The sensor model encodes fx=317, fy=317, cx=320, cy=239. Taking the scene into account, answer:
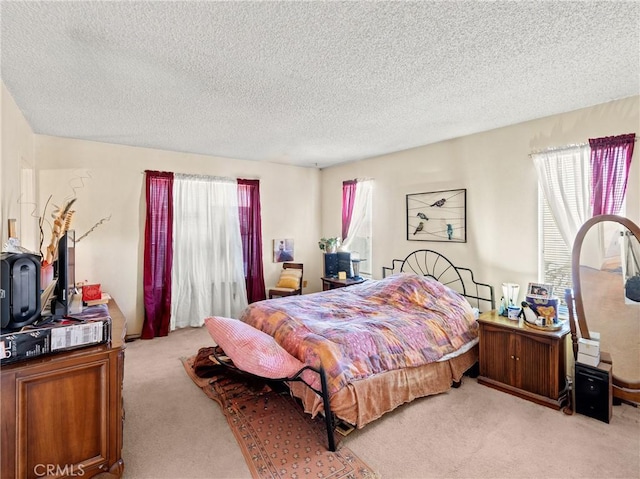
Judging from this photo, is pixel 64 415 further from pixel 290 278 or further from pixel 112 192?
pixel 290 278

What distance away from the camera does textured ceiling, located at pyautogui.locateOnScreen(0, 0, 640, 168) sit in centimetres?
166

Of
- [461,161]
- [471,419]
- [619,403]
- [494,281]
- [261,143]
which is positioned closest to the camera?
[471,419]

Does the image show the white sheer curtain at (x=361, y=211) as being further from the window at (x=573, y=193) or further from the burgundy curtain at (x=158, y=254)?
the burgundy curtain at (x=158, y=254)

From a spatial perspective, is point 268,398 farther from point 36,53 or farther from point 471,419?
point 36,53

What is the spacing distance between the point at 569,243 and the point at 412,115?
76.6 inches

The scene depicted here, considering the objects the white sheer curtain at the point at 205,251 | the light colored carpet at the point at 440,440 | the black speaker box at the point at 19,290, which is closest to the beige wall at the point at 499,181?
the light colored carpet at the point at 440,440

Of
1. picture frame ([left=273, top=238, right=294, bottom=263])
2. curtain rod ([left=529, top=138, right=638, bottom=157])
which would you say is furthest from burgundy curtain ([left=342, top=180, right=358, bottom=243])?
curtain rod ([left=529, top=138, right=638, bottom=157])

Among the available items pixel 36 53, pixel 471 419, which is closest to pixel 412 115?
pixel 471 419

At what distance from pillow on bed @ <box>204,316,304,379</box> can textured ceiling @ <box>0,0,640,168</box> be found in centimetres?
194

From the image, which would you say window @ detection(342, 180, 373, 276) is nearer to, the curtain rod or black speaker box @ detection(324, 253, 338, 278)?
black speaker box @ detection(324, 253, 338, 278)

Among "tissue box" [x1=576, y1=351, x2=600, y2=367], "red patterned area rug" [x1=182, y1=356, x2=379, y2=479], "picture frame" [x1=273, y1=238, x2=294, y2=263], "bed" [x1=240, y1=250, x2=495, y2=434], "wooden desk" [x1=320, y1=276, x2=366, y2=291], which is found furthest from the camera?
"picture frame" [x1=273, y1=238, x2=294, y2=263]

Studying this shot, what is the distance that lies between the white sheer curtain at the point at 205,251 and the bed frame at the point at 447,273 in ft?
8.07

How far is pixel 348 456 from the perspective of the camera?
6.91ft

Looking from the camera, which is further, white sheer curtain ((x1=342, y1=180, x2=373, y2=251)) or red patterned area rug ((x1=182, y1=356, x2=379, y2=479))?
white sheer curtain ((x1=342, y1=180, x2=373, y2=251))
